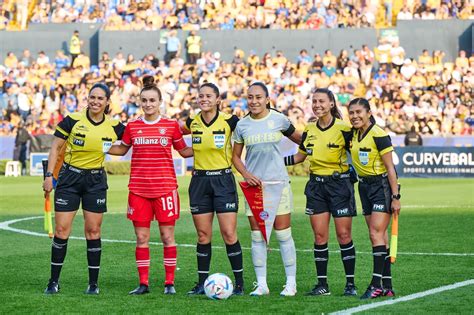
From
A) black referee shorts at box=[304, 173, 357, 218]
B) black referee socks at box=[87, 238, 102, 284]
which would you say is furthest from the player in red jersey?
black referee shorts at box=[304, 173, 357, 218]

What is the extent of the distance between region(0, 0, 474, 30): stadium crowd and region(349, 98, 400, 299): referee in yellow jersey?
34.2 meters

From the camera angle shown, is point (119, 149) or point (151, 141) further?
point (119, 149)

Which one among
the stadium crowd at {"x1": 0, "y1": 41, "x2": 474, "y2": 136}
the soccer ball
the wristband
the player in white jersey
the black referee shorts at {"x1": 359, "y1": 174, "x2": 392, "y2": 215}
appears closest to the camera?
the soccer ball

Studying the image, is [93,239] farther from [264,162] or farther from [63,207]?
[264,162]

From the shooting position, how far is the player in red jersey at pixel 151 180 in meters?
11.4

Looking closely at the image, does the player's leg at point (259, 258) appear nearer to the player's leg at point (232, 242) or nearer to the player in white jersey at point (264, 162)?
the player in white jersey at point (264, 162)

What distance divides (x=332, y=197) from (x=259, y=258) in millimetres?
966

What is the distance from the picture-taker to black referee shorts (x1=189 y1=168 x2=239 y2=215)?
1138cm

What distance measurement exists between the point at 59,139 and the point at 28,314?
228cm

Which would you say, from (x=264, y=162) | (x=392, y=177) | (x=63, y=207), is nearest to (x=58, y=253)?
(x=63, y=207)

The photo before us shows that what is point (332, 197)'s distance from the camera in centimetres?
1127

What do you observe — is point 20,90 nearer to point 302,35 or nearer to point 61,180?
point 302,35

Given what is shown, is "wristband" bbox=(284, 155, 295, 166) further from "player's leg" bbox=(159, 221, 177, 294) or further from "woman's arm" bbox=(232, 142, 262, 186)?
"player's leg" bbox=(159, 221, 177, 294)

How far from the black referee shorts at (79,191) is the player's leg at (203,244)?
3.34ft
